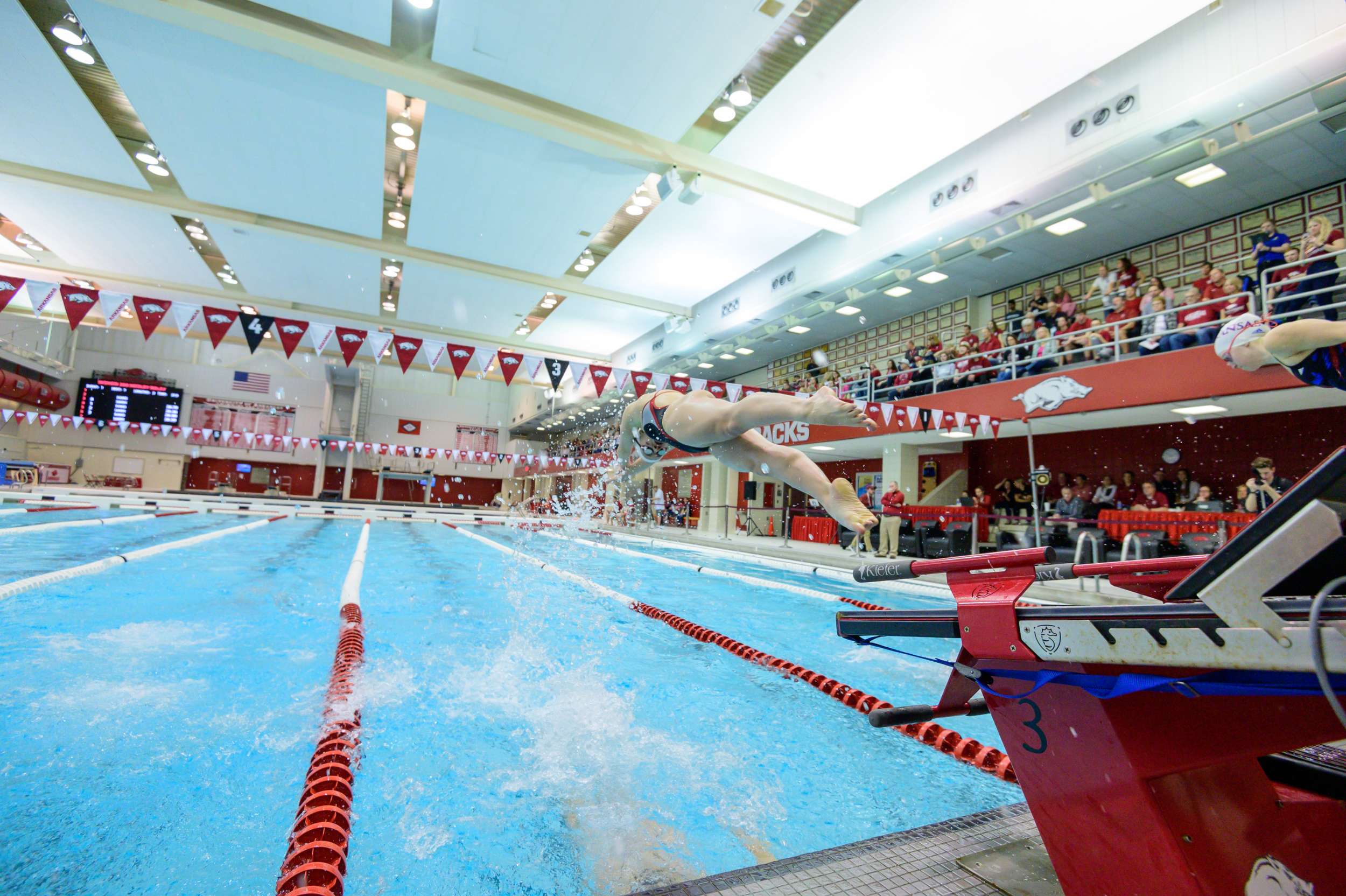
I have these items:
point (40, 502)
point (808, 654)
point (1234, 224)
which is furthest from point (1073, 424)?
point (40, 502)

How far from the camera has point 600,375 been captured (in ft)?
32.1

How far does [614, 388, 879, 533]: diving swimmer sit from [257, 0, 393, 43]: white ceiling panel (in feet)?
21.2

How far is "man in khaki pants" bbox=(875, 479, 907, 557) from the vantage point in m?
11.1

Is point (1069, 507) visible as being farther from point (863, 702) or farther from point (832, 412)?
point (832, 412)

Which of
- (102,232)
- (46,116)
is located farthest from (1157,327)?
(102,232)

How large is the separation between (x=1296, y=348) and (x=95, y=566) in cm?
908

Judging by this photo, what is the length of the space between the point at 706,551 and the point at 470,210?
8482 mm

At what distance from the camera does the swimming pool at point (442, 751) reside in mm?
1912

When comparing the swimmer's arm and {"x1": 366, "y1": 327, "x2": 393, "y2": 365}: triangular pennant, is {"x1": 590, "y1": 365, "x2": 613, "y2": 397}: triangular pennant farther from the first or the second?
the swimmer's arm

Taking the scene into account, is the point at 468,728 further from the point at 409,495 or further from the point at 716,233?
the point at 409,495

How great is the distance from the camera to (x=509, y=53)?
7871 millimetres

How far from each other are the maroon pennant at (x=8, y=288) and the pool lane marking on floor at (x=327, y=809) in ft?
21.9

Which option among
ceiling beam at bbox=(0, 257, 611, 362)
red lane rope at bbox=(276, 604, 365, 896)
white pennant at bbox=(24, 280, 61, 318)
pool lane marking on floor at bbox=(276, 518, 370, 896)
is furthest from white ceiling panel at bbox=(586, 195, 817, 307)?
red lane rope at bbox=(276, 604, 365, 896)

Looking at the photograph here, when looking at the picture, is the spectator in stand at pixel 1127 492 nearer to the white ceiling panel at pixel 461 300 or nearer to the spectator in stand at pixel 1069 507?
the spectator in stand at pixel 1069 507
